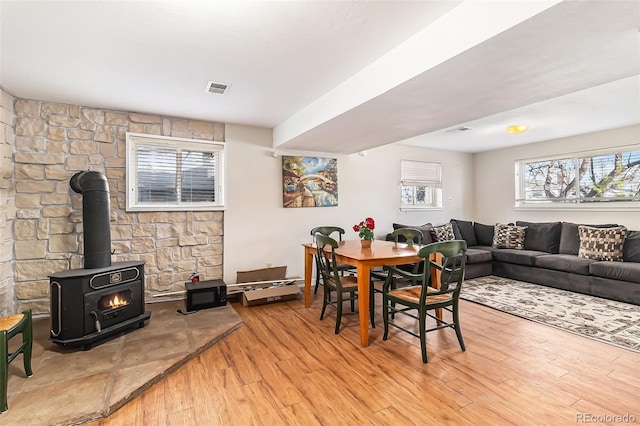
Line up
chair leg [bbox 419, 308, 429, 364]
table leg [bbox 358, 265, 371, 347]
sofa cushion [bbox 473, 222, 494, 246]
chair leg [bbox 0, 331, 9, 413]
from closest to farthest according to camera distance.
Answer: chair leg [bbox 0, 331, 9, 413] < chair leg [bbox 419, 308, 429, 364] < table leg [bbox 358, 265, 371, 347] < sofa cushion [bbox 473, 222, 494, 246]

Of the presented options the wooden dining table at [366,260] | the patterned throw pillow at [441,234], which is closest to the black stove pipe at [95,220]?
the wooden dining table at [366,260]

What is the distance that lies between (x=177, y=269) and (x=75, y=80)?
2273 mm

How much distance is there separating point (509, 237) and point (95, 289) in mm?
5974

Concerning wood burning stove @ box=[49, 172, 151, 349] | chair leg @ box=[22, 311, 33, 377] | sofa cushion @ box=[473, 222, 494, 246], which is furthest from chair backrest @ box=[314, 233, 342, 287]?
sofa cushion @ box=[473, 222, 494, 246]

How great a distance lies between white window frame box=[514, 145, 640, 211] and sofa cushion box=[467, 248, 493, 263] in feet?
4.85

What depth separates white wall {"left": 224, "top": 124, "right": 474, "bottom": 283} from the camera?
4254 mm

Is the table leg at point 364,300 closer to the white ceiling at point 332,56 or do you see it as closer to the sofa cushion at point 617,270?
the white ceiling at point 332,56

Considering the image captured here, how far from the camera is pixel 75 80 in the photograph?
279cm

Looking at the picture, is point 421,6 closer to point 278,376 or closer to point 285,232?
point 278,376

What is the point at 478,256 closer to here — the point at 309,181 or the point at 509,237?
the point at 509,237

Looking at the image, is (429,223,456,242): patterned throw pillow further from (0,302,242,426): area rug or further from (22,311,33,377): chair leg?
(22,311,33,377): chair leg

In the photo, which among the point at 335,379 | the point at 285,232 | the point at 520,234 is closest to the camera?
the point at 335,379

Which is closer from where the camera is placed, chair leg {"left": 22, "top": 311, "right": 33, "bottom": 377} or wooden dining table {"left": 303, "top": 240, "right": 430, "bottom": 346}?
chair leg {"left": 22, "top": 311, "right": 33, "bottom": 377}

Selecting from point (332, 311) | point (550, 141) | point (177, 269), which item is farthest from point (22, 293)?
point (550, 141)
